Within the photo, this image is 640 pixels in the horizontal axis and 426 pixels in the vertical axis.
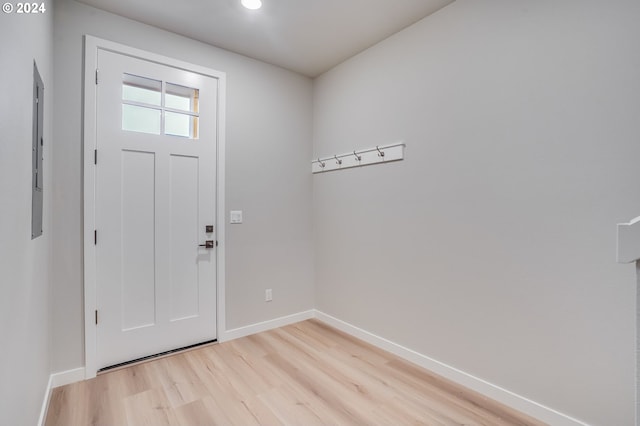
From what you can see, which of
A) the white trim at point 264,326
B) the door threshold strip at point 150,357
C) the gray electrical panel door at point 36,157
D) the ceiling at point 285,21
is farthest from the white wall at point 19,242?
the white trim at point 264,326

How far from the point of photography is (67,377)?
84.4 inches

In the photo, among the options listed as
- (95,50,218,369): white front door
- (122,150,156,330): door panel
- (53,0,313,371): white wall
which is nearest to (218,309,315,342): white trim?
(53,0,313,371): white wall

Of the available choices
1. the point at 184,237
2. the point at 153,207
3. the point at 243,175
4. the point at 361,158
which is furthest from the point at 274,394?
the point at 361,158

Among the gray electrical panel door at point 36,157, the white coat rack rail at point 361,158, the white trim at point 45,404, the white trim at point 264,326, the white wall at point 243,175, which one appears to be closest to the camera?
the gray electrical panel door at point 36,157

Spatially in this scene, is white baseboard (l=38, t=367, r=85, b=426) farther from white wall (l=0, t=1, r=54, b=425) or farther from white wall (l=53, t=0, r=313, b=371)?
white wall (l=0, t=1, r=54, b=425)

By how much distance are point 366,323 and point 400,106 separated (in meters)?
1.91

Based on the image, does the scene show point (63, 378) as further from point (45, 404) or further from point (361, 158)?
point (361, 158)

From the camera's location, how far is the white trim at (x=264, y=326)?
2.87 m

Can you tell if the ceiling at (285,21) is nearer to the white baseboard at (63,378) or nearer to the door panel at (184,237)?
the door panel at (184,237)

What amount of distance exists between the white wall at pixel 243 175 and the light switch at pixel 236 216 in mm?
47

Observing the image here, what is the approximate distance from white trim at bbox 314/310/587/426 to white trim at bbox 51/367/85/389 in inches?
83.2

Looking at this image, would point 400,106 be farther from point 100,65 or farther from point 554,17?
point 100,65

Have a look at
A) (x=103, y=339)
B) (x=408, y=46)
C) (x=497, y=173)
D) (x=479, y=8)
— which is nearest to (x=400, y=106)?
(x=408, y=46)

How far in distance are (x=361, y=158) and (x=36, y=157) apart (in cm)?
224
